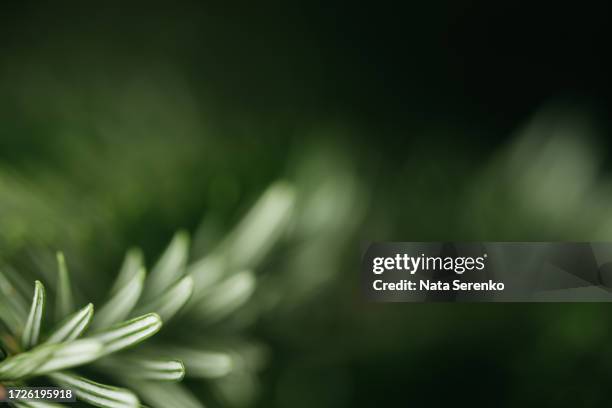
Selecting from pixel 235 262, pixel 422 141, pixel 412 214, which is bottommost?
pixel 235 262

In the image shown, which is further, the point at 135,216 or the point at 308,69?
the point at 308,69

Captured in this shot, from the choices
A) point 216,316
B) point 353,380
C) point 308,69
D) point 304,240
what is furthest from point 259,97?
point 353,380

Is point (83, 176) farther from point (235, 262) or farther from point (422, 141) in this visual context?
point (422, 141)

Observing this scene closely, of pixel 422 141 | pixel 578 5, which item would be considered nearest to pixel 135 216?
pixel 422 141

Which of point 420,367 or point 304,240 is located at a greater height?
point 304,240

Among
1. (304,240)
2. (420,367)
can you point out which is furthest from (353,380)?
(304,240)

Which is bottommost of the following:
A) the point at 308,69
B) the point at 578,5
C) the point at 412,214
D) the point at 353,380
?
the point at 353,380

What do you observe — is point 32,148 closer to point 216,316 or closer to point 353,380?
point 216,316

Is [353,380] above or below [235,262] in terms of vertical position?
below

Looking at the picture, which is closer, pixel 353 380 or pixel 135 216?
pixel 135 216
